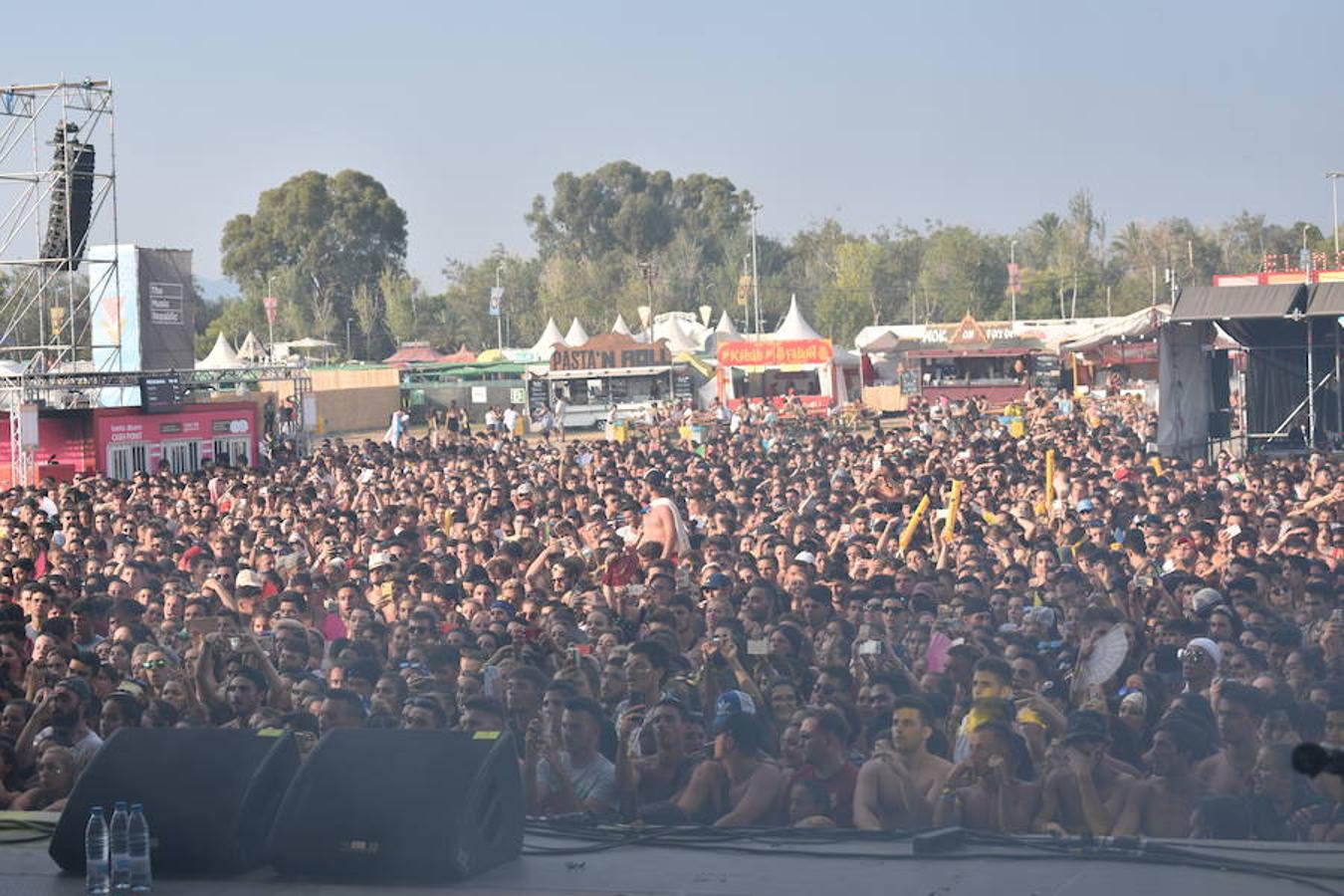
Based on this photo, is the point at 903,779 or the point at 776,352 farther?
the point at 776,352

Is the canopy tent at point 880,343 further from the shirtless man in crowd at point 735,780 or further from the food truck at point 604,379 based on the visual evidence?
the shirtless man in crowd at point 735,780

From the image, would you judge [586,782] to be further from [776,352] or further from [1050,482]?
[776,352]

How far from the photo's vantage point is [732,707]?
7078 millimetres

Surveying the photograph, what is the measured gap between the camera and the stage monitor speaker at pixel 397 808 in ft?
19.2

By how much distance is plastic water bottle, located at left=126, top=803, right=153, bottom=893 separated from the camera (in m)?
5.97

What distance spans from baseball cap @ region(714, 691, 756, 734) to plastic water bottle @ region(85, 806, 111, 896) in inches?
89.6

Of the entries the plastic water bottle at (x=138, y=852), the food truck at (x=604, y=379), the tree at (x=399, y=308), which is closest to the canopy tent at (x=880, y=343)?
the food truck at (x=604, y=379)

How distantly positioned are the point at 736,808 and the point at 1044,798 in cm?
112

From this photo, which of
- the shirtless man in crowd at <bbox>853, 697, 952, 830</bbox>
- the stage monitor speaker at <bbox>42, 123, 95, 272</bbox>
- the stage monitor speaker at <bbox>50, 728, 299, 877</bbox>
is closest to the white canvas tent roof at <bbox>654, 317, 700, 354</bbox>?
the stage monitor speaker at <bbox>42, 123, 95, 272</bbox>

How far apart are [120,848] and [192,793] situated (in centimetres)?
31

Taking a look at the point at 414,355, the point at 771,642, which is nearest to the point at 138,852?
the point at 771,642

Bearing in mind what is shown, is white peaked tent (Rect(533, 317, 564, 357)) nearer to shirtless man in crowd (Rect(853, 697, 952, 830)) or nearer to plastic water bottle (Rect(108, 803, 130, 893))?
shirtless man in crowd (Rect(853, 697, 952, 830))

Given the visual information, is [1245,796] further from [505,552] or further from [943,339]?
[943,339]

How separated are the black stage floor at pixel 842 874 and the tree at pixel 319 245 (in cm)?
8836
